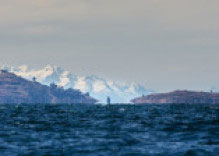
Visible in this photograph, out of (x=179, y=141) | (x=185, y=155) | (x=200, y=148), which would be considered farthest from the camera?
(x=179, y=141)

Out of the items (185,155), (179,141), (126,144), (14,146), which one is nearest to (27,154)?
(14,146)

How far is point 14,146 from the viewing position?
4800 centimetres

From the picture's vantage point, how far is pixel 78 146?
47312 millimetres

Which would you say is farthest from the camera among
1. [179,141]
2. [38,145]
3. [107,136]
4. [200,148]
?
[107,136]

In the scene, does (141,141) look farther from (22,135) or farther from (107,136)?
(22,135)

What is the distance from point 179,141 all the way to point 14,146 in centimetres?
1750

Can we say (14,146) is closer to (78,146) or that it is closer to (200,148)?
(78,146)

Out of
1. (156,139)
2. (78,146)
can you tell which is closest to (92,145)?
(78,146)

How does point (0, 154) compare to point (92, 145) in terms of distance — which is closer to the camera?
point (0, 154)

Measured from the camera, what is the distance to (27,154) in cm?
4241

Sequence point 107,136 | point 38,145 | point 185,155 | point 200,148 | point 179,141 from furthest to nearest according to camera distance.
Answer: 1. point 107,136
2. point 179,141
3. point 38,145
4. point 200,148
5. point 185,155

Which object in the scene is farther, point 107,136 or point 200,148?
point 107,136

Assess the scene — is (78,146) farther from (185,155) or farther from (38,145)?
(185,155)

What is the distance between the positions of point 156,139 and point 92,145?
8892 millimetres
